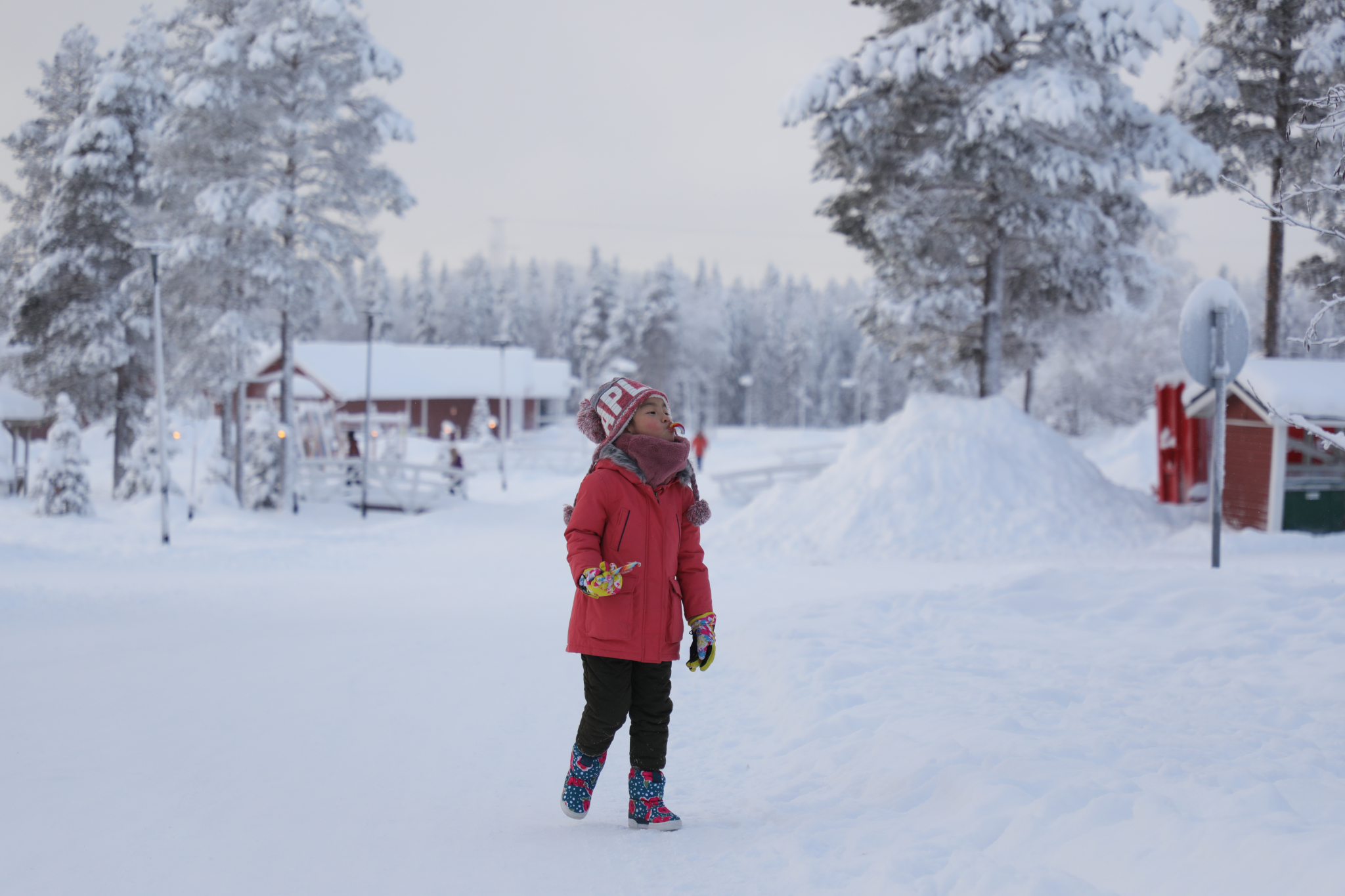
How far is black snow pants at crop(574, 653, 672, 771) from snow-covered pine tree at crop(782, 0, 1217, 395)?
512 inches

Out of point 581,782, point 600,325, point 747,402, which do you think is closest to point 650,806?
point 581,782

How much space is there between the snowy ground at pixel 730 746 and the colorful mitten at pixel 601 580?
0.96 m

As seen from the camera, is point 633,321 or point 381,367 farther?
point 633,321

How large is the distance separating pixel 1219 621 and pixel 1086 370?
122ft

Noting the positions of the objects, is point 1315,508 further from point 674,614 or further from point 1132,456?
point 1132,456

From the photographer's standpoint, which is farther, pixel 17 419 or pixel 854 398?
pixel 854 398

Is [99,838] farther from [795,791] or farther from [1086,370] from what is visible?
[1086,370]

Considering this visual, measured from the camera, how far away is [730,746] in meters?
4.95

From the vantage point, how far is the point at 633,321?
5700 cm

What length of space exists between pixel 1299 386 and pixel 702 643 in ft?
42.7

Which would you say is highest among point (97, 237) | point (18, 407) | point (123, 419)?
point (97, 237)

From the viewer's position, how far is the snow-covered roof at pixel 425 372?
144 ft

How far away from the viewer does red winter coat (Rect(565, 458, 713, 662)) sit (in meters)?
3.52

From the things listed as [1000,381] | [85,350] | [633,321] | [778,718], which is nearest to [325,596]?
[778,718]
